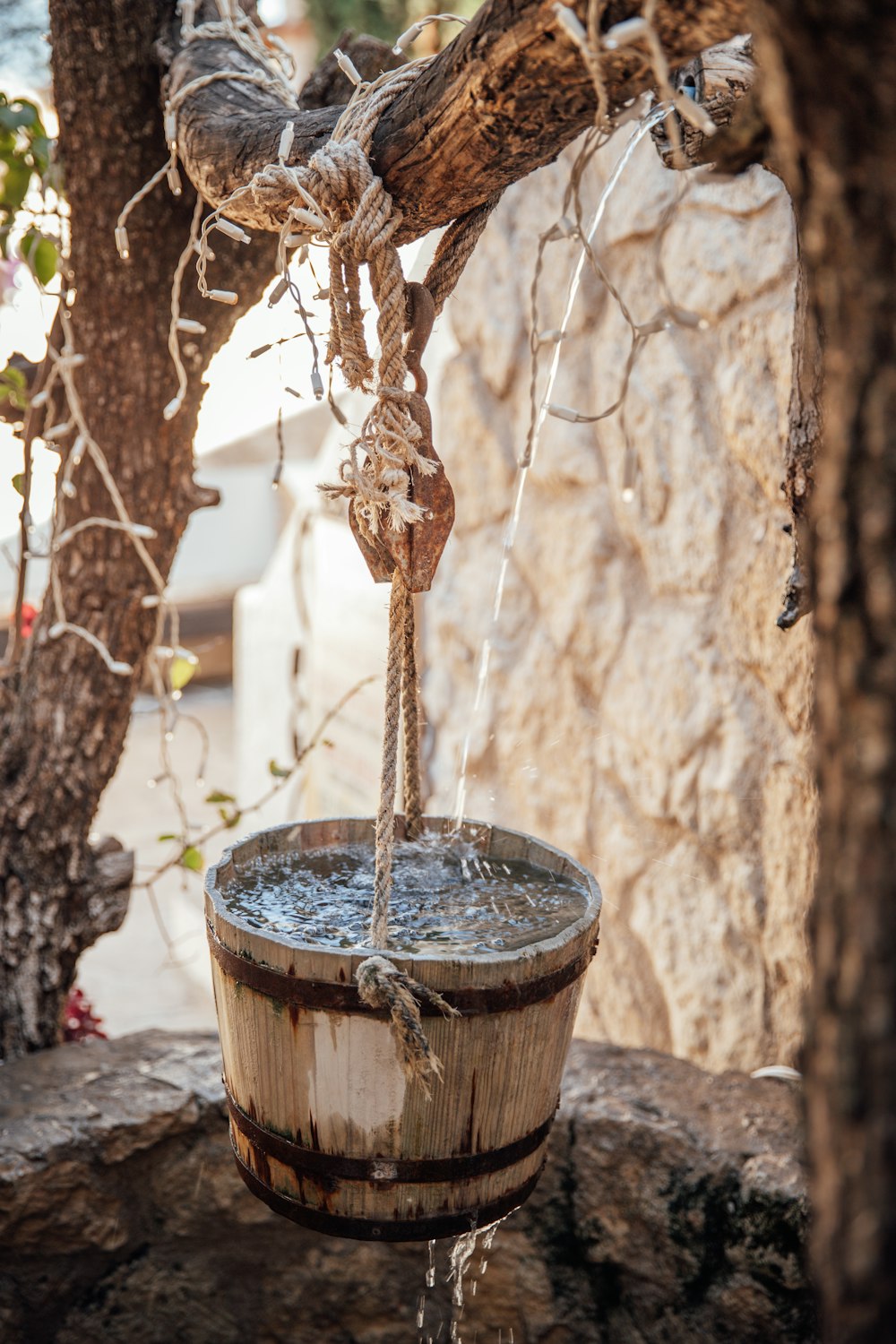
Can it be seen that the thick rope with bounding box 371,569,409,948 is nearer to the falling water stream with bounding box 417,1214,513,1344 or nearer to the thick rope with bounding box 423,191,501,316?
the thick rope with bounding box 423,191,501,316

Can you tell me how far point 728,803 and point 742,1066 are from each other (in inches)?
24.7

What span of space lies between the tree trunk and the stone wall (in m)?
1.73

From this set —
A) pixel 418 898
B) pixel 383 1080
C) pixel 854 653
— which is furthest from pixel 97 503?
pixel 854 653

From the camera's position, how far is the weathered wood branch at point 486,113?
0.99 m

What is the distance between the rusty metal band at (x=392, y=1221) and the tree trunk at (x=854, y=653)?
2.31 ft

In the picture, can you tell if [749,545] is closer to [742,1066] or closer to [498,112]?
[742,1066]

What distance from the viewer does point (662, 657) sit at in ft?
9.03

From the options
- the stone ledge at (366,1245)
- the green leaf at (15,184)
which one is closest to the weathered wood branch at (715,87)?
the green leaf at (15,184)

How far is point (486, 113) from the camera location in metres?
1.16

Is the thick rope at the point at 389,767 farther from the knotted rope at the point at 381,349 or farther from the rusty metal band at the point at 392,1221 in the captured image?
the rusty metal band at the point at 392,1221

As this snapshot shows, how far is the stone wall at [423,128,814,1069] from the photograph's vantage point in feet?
8.04

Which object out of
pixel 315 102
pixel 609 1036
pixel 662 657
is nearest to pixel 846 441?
pixel 315 102

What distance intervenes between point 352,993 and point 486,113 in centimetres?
92

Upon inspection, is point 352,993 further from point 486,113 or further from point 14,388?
point 14,388
